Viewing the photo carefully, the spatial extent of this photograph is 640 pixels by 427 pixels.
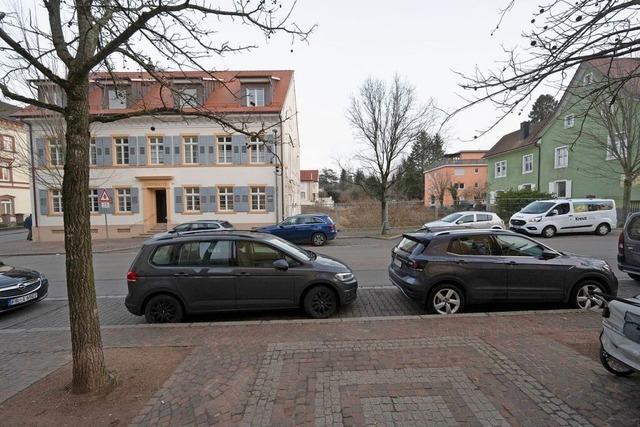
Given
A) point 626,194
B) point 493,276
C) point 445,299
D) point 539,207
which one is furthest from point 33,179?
point 626,194

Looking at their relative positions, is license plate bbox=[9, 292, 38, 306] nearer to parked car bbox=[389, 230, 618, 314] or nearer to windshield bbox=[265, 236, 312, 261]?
windshield bbox=[265, 236, 312, 261]

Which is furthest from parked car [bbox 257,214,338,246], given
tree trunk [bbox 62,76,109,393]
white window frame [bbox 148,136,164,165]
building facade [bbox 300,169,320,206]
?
building facade [bbox 300,169,320,206]

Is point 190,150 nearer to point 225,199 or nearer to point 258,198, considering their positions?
point 225,199

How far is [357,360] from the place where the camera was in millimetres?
3998

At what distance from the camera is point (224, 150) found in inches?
907

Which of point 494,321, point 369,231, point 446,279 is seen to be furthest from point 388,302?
point 369,231

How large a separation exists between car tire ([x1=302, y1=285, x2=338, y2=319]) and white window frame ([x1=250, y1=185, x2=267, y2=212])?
17.6 m

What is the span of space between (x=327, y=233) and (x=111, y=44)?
1490 centimetres

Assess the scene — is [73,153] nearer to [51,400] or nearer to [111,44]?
[111,44]

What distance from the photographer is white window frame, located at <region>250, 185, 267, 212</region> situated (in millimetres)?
22969

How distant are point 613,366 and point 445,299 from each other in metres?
2.46

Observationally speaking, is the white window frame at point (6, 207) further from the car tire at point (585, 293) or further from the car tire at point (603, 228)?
the car tire at point (603, 228)

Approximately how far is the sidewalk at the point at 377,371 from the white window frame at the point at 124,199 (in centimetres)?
1980

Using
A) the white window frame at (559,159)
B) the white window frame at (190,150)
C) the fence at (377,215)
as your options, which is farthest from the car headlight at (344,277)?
the white window frame at (559,159)
